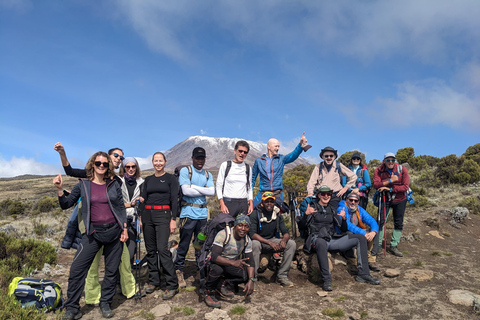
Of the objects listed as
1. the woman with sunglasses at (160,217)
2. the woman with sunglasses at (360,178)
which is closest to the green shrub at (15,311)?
the woman with sunglasses at (160,217)

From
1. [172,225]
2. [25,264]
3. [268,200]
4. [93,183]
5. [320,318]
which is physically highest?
[93,183]

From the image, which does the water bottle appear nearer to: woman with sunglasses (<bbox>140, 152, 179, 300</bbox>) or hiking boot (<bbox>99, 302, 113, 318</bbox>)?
woman with sunglasses (<bbox>140, 152, 179, 300</bbox>)

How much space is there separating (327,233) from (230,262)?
2.16 meters

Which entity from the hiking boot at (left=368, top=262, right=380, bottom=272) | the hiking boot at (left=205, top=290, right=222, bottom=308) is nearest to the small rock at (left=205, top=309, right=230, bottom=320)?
the hiking boot at (left=205, top=290, right=222, bottom=308)

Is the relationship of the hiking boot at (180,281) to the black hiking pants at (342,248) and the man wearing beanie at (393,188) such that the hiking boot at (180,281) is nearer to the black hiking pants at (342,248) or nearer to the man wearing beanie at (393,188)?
the black hiking pants at (342,248)

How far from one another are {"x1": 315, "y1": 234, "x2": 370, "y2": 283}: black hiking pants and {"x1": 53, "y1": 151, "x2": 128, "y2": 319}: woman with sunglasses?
3412 mm

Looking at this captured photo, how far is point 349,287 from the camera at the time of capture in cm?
509

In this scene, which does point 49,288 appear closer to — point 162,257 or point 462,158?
point 162,257

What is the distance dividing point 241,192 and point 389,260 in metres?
4.21

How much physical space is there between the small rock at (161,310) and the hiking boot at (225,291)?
0.82 metres

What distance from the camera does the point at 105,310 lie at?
4.10 metres

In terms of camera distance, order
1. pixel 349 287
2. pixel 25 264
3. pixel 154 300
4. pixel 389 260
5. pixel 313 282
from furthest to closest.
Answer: pixel 389 260 → pixel 25 264 → pixel 313 282 → pixel 349 287 → pixel 154 300

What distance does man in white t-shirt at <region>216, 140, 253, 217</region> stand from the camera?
5.27 meters

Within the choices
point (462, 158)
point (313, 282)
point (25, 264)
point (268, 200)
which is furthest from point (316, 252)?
point (462, 158)
